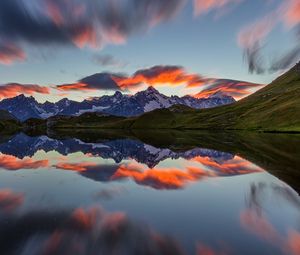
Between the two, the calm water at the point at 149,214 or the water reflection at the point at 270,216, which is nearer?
the calm water at the point at 149,214

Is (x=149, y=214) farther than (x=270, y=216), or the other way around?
(x=149, y=214)

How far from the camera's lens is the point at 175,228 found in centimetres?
1920

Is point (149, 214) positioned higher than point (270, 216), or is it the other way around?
point (270, 216)

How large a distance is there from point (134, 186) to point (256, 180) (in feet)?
42.6

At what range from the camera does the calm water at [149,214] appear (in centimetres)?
1616

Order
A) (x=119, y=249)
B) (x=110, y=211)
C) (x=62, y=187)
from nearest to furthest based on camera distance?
(x=119, y=249), (x=110, y=211), (x=62, y=187)

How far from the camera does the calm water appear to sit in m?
16.2

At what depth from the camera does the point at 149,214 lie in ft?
73.5

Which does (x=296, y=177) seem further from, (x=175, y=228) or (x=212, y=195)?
(x=175, y=228)

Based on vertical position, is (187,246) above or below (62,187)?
above

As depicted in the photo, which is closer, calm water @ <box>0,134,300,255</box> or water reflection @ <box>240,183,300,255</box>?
calm water @ <box>0,134,300,255</box>

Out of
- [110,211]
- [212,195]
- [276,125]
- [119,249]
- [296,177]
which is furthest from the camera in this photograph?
[276,125]

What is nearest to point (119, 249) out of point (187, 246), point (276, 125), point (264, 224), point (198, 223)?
point (187, 246)

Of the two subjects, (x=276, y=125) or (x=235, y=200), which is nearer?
(x=235, y=200)
